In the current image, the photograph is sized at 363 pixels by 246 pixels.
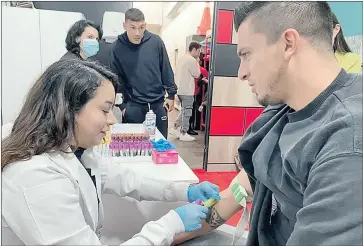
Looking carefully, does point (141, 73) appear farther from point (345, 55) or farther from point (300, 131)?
point (300, 131)

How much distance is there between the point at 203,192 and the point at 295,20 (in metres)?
0.81

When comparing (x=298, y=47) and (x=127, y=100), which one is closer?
(x=298, y=47)

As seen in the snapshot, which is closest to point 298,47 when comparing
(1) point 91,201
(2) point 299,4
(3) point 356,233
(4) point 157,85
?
(2) point 299,4

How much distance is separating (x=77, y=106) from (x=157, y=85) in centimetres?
200

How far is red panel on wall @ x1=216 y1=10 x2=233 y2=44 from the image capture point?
3355 mm

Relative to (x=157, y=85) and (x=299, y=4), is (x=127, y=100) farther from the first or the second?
(x=299, y=4)

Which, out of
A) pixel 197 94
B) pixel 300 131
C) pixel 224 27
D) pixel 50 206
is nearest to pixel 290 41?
pixel 300 131

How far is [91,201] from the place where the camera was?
112cm

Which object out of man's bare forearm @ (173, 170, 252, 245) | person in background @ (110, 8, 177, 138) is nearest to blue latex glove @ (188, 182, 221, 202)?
man's bare forearm @ (173, 170, 252, 245)

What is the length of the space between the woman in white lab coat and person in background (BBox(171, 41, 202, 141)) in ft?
10.9

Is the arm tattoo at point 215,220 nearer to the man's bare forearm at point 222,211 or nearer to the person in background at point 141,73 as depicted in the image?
the man's bare forearm at point 222,211

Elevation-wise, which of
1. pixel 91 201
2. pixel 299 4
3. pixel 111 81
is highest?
pixel 299 4

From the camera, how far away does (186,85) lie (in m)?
4.60

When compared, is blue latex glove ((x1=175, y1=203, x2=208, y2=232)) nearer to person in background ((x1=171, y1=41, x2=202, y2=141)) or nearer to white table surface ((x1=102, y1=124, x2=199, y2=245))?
white table surface ((x1=102, y1=124, x2=199, y2=245))
